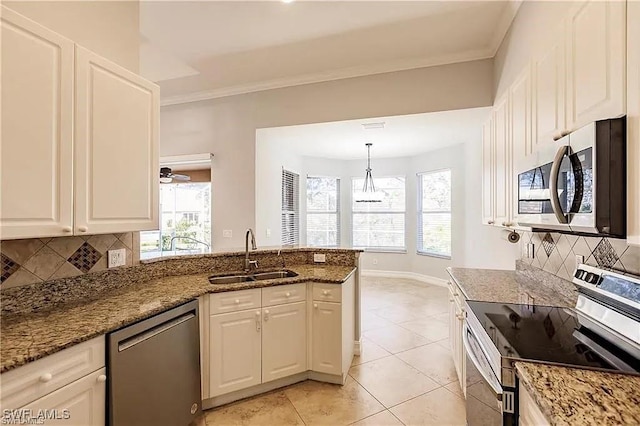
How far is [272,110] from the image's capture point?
4199 millimetres

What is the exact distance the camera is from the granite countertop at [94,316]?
1241 millimetres

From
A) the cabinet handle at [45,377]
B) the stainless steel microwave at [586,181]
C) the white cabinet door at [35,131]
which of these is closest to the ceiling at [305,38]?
the white cabinet door at [35,131]

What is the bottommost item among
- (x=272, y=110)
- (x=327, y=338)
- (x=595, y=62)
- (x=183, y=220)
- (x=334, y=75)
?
(x=327, y=338)

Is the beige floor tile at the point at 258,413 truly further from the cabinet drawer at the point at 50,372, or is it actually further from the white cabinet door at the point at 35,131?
the white cabinet door at the point at 35,131

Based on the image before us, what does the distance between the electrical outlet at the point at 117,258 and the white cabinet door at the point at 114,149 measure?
321mm

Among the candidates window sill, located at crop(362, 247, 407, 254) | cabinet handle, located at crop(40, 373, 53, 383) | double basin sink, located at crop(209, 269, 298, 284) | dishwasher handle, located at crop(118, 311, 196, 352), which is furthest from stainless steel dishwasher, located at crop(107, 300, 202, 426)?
window sill, located at crop(362, 247, 407, 254)

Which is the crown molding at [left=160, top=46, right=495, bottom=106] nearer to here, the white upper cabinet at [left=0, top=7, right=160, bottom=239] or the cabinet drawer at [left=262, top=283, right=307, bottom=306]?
the white upper cabinet at [left=0, top=7, right=160, bottom=239]

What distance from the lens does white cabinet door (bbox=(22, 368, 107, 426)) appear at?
124cm

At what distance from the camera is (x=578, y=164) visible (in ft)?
4.17

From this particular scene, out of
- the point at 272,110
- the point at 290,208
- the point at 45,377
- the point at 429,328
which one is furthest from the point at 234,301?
the point at 290,208

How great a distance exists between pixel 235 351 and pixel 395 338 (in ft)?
6.60

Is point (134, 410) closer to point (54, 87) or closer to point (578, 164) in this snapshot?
point (54, 87)

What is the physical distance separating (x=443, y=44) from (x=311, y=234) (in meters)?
4.71

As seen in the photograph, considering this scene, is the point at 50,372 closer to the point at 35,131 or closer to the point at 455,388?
the point at 35,131
